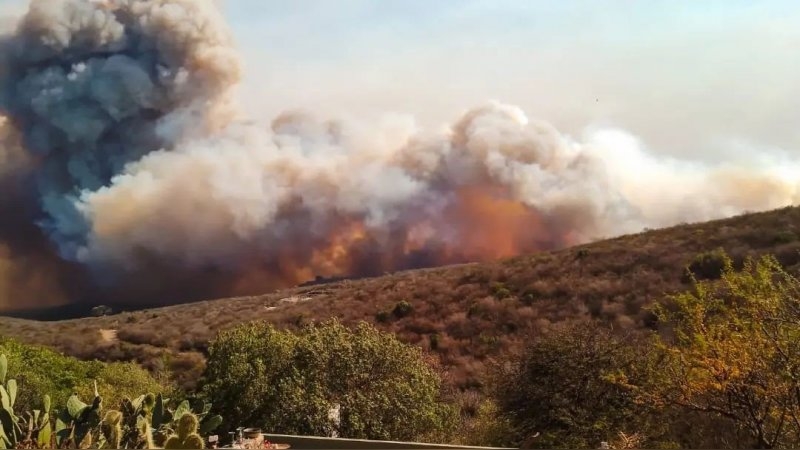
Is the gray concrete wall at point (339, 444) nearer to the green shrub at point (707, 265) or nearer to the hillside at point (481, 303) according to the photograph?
the hillside at point (481, 303)

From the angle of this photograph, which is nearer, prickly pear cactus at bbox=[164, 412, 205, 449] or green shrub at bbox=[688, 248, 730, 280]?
prickly pear cactus at bbox=[164, 412, 205, 449]

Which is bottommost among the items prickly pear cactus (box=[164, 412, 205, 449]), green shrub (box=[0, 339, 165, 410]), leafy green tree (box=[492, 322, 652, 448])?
leafy green tree (box=[492, 322, 652, 448])

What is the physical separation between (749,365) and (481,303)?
27593 mm

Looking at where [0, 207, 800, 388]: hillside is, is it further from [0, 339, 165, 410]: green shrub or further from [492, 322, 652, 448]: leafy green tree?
[492, 322, 652, 448]: leafy green tree

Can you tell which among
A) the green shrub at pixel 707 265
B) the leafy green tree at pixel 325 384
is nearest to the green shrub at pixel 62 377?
the leafy green tree at pixel 325 384

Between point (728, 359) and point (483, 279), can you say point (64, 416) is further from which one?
point (483, 279)

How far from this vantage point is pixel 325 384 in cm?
1961

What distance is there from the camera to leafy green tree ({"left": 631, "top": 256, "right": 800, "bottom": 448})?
1152 centimetres

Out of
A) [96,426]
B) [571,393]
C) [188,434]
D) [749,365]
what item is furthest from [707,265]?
[188,434]

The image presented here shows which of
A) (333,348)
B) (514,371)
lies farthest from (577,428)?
(333,348)

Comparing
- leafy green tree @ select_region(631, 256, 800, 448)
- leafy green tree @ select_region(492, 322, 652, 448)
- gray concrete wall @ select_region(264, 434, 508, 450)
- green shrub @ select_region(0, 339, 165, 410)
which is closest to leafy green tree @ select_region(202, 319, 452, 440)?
leafy green tree @ select_region(492, 322, 652, 448)

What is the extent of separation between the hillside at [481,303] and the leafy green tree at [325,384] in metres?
9.34

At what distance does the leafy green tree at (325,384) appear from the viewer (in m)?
18.6

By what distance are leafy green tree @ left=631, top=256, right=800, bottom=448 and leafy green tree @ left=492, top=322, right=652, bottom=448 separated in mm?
1883
